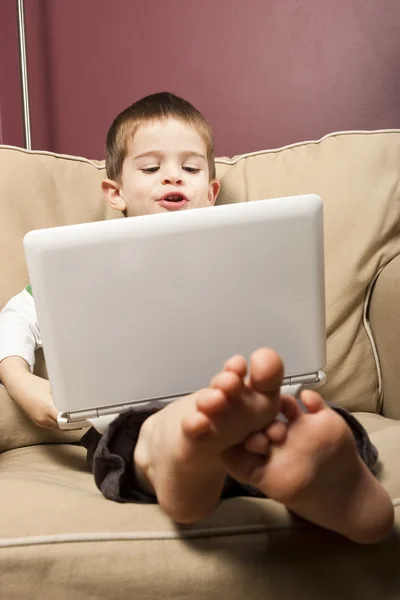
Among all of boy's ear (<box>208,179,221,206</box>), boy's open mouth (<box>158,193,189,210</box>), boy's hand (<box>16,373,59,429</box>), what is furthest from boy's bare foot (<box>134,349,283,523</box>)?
boy's ear (<box>208,179,221,206</box>)

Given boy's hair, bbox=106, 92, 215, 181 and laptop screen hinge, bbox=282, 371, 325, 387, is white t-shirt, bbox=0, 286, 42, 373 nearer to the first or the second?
boy's hair, bbox=106, 92, 215, 181

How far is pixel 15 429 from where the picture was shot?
97 cm

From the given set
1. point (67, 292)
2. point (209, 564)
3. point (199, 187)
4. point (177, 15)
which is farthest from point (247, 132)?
point (209, 564)

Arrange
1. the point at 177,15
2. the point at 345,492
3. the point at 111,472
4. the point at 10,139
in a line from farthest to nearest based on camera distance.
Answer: the point at 10,139, the point at 177,15, the point at 111,472, the point at 345,492

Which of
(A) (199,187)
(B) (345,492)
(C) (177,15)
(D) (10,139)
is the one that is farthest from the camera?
(D) (10,139)

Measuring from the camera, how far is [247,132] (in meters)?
1.71

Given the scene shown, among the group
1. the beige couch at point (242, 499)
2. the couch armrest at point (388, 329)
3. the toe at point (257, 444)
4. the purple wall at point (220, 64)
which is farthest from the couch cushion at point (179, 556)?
the purple wall at point (220, 64)

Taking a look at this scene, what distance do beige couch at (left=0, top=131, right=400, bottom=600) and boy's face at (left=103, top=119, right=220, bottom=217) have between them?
0.10 meters

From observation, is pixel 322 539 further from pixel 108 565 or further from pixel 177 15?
pixel 177 15

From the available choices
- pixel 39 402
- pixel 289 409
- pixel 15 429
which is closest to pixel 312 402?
pixel 289 409

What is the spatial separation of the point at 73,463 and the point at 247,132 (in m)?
1.10

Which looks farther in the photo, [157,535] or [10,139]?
[10,139]

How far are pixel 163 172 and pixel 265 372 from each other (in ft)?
2.11

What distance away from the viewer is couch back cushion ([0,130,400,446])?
1102 mm
